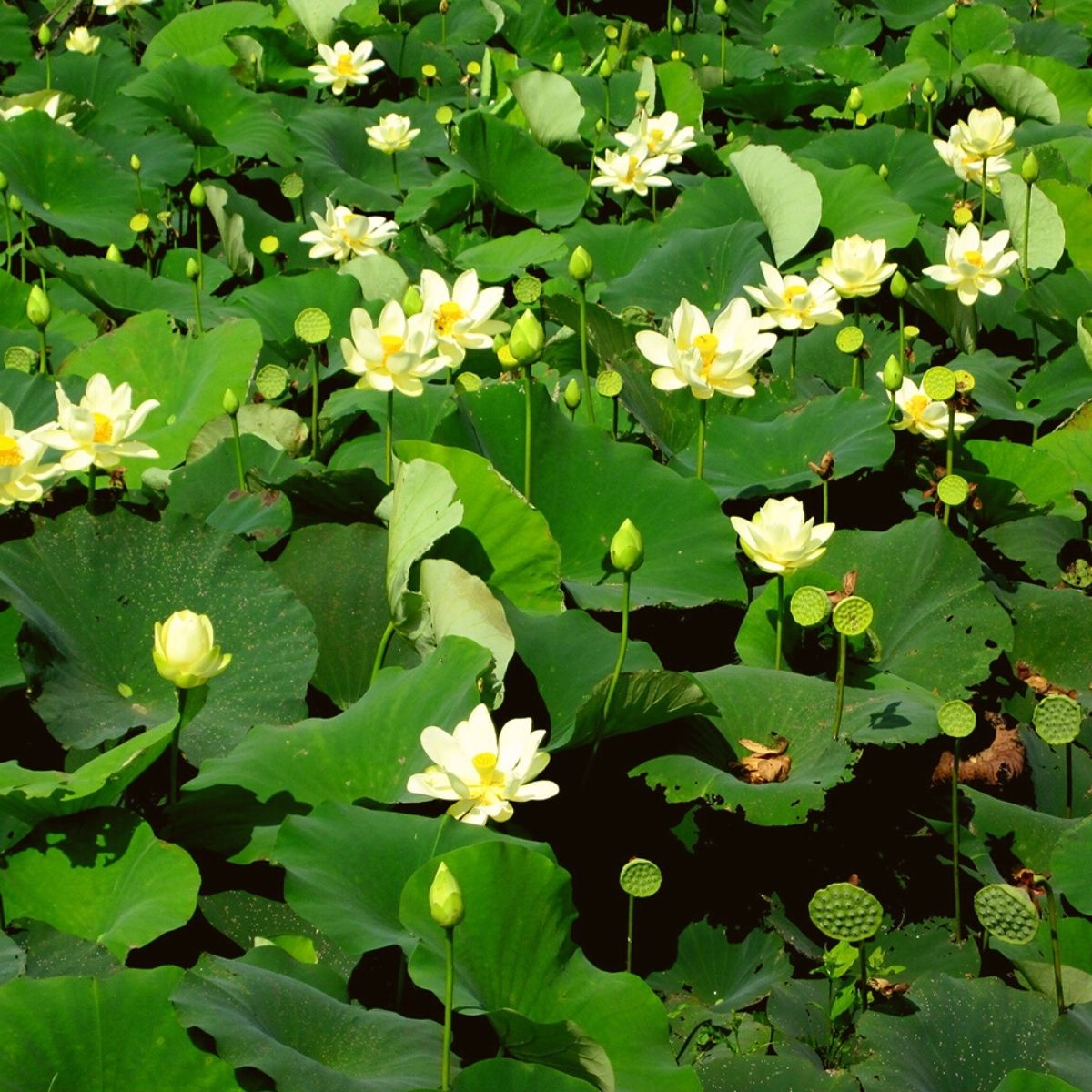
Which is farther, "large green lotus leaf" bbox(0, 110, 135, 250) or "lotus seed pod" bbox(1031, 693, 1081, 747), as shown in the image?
"large green lotus leaf" bbox(0, 110, 135, 250)

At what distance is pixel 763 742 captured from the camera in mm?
1720

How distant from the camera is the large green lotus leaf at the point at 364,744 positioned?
152cm

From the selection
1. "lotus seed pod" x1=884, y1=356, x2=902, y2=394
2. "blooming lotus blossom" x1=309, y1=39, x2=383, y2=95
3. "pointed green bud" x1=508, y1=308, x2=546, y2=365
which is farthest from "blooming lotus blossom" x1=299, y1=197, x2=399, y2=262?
"blooming lotus blossom" x1=309, y1=39, x2=383, y2=95

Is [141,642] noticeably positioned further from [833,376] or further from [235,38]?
[235,38]

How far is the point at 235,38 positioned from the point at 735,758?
340cm

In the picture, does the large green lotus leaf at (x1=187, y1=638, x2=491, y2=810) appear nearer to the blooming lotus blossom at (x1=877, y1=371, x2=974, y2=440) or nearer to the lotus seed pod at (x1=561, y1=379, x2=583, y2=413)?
the lotus seed pod at (x1=561, y1=379, x2=583, y2=413)

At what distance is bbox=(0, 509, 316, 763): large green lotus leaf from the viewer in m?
1.66

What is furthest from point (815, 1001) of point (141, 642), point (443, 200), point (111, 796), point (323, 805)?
point (443, 200)

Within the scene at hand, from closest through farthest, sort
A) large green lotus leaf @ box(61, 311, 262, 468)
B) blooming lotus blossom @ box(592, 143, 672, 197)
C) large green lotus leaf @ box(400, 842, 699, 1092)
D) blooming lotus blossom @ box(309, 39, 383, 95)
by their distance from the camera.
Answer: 1. large green lotus leaf @ box(400, 842, 699, 1092)
2. large green lotus leaf @ box(61, 311, 262, 468)
3. blooming lotus blossom @ box(592, 143, 672, 197)
4. blooming lotus blossom @ box(309, 39, 383, 95)

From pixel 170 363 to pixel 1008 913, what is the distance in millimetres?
1754

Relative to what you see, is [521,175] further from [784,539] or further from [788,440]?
[784,539]

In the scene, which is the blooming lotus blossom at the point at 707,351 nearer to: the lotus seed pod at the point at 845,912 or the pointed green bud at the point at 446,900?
the lotus seed pod at the point at 845,912

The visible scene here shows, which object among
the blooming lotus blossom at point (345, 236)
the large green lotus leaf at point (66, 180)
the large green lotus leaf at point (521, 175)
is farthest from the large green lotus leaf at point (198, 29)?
the blooming lotus blossom at point (345, 236)

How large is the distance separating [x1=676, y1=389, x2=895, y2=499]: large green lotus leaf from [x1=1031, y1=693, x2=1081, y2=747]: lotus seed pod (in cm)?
75
